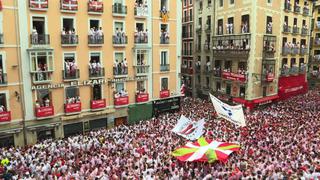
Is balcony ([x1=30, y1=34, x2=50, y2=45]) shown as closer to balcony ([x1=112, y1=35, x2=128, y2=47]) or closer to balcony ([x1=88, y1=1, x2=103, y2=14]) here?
balcony ([x1=88, y1=1, x2=103, y2=14])

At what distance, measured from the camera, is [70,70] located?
82.7 feet

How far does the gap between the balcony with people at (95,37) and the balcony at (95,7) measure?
4.82 ft

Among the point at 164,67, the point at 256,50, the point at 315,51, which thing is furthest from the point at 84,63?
the point at 315,51

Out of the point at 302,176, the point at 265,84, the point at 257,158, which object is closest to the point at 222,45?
the point at 265,84

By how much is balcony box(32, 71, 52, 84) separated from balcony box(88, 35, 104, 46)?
4.50 meters

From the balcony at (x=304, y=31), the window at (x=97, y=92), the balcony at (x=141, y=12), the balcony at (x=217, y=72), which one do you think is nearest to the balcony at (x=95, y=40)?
the window at (x=97, y=92)

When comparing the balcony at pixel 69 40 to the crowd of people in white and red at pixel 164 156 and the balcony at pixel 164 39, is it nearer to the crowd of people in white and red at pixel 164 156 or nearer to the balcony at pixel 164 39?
the crowd of people in white and red at pixel 164 156

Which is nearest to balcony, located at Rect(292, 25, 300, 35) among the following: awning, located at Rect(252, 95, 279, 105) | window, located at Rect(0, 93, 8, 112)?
awning, located at Rect(252, 95, 279, 105)

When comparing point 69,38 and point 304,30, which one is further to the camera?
point 304,30

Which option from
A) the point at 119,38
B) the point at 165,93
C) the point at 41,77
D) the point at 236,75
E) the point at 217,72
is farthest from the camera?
the point at 217,72

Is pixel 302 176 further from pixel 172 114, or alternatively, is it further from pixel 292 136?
pixel 172 114

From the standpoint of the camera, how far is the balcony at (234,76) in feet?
114

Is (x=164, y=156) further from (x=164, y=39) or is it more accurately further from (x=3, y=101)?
(x=164, y=39)

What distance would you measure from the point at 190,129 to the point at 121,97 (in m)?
10.2
